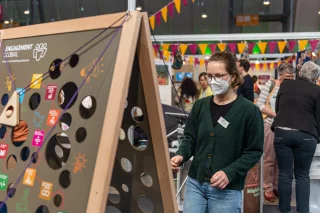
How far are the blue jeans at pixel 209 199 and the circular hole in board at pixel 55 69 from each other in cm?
88

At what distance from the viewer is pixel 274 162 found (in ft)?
14.3

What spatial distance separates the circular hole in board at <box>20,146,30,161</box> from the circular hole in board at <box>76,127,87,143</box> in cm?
31

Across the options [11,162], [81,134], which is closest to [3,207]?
[11,162]

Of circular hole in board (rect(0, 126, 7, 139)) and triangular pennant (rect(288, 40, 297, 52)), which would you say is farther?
triangular pennant (rect(288, 40, 297, 52))

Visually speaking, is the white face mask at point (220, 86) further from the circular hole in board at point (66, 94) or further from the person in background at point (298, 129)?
the person in background at point (298, 129)

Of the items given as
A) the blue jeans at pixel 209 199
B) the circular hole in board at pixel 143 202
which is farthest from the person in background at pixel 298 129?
the blue jeans at pixel 209 199

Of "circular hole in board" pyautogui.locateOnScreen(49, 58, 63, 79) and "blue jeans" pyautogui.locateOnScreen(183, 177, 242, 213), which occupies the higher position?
"circular hole in board" pyautogui.locateOnScreen(49, 58, 63, 79)

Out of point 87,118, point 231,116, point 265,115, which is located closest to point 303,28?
point 265,115

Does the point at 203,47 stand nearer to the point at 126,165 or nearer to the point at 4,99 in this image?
the point at 126,165

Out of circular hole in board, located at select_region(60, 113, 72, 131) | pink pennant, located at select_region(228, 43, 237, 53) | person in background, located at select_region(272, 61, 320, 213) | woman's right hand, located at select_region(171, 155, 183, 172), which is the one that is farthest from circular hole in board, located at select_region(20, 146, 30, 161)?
pink pennant, located at select_region(228, 43, 237, 53)

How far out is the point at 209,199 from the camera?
6.56 feet

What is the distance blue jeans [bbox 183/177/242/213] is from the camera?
196 centimetres

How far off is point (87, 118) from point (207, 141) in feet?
2.18

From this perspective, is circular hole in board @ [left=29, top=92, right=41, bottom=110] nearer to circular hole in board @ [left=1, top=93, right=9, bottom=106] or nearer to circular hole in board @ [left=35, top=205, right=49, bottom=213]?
circular hole in board @ [left=1, top=93, right=9, bottom=106]
